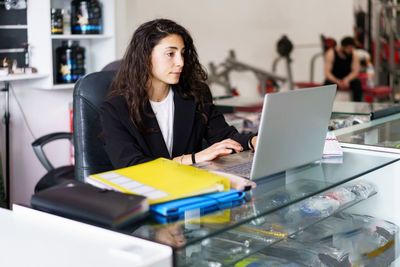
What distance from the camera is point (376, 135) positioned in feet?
7.34

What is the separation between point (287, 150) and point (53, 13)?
266 centimetres

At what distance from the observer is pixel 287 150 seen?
1605 millimetres

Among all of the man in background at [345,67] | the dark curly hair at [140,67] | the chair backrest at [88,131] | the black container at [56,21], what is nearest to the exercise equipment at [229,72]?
the man in background at [345,67]

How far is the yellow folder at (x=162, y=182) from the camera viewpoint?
4.25 ft

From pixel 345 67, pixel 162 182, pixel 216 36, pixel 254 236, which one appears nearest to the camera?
pixel 162 182

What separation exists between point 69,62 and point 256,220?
276cm

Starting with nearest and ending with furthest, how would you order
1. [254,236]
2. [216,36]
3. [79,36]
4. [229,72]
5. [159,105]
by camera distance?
[254,236] → [159,105] → [79,36] → [216,36] → [229,72]

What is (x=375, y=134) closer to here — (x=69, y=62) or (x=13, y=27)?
(x=69, y=62)

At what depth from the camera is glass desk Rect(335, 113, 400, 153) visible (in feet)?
6.68

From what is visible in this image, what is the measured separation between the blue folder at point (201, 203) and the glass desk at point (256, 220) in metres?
0.02

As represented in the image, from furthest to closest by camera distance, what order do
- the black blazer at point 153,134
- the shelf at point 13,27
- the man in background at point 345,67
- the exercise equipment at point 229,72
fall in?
1. the man in background at point 345,67
2. the exercise equipment at point 229,72
3. the shelf at point 13,27
4. the black blazer at point 153,134

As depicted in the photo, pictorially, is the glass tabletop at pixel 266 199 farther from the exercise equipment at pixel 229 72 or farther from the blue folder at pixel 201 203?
the exercise equipment at pixel 229 72

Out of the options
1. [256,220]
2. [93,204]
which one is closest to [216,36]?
[256,220]

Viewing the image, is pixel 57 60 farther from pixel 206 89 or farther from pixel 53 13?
pixel 206 89
